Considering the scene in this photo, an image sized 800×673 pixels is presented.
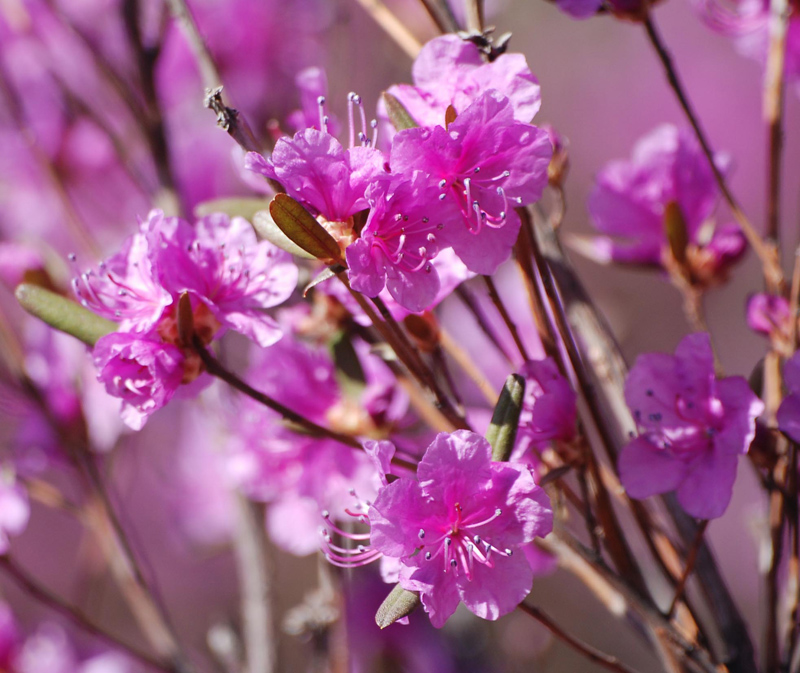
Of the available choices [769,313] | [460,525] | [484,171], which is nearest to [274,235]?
[484,171]

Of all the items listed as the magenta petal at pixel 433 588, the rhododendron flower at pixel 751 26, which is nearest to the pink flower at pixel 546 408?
the magenta petal at pixel 433 588

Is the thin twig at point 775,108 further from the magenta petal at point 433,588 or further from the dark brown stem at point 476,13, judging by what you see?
the magenta petal at point 433,588

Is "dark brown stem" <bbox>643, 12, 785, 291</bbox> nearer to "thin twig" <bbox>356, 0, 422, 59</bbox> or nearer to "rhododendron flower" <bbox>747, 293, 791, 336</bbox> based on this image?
"rhododendron flower" <bbox>747, 293, 791, 336</bbox>

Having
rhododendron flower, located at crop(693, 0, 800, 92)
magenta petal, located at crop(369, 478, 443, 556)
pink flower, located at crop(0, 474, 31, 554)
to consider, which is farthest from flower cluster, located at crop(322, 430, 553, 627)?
rhododendron flower, located at crop(693, 0, 800, 92)

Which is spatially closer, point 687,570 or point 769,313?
point 687,570

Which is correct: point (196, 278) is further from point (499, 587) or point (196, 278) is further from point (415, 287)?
point (499, 587)
